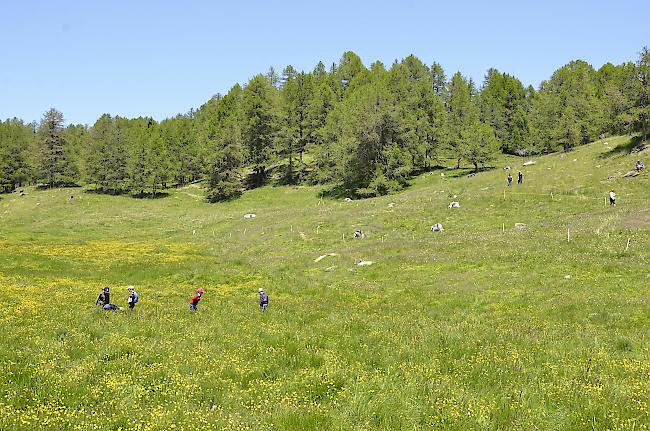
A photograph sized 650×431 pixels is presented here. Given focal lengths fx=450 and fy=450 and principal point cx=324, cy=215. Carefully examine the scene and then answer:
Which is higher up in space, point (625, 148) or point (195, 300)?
point (625, 148)

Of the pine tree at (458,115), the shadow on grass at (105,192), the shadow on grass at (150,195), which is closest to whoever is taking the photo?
the pine tree at (458,115)

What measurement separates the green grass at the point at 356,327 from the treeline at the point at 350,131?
26.0m

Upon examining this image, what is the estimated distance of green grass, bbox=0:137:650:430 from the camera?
915 centimetres

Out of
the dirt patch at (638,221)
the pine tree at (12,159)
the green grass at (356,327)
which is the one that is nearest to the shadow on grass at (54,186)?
the pine tree at (12,159)

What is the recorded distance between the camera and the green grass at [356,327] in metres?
9.15

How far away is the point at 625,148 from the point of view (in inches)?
2402

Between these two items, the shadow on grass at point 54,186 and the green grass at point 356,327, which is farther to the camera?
the shadow on grass at point 54,186

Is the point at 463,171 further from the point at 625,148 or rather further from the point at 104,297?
the point at 104,297

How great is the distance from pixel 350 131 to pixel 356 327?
62.6 meters

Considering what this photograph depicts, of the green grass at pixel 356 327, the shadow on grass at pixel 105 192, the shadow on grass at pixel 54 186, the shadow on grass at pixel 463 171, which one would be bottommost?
the green grass at pixel 356 327

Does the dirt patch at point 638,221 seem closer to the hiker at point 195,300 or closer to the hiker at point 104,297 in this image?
the hiker at point 195,300

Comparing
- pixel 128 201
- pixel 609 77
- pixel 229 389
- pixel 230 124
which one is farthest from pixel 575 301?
pixel 609 77

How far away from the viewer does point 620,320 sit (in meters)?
17.0

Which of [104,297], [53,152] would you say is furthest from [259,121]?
[104,297]
